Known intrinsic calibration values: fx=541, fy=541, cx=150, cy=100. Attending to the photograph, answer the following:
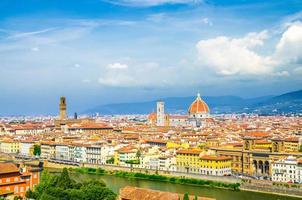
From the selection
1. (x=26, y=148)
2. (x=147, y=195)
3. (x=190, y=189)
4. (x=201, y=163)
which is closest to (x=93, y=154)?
(x=201, y=163)

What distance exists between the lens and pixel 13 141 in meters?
51.8

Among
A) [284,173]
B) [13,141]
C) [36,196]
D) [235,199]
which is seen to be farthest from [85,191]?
[13,141]

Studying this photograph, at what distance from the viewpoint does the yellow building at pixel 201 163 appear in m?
31.9

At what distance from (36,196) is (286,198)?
11966mm

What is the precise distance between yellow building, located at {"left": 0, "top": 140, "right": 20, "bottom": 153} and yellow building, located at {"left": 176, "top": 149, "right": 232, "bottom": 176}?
21.8 m

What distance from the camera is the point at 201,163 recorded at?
32.7m

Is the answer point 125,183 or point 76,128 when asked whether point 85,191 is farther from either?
point 76,128

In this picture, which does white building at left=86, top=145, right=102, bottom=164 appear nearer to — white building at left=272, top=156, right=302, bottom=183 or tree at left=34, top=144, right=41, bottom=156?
tree at left=34, top=144, right=41, bottom=156

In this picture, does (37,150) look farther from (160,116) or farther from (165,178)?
(160,116)

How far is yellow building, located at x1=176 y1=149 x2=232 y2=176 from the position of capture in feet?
105

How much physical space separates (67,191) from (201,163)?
585 inches

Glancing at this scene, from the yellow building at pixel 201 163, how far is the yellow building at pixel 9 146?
71.7 ft

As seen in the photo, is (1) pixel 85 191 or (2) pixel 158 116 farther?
(2) pixel 158 116

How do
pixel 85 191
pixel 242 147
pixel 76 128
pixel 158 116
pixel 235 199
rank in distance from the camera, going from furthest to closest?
pixel 158 116
pixel 76 128
pixel 242 147
pixel 235 199
pixel 85 191
